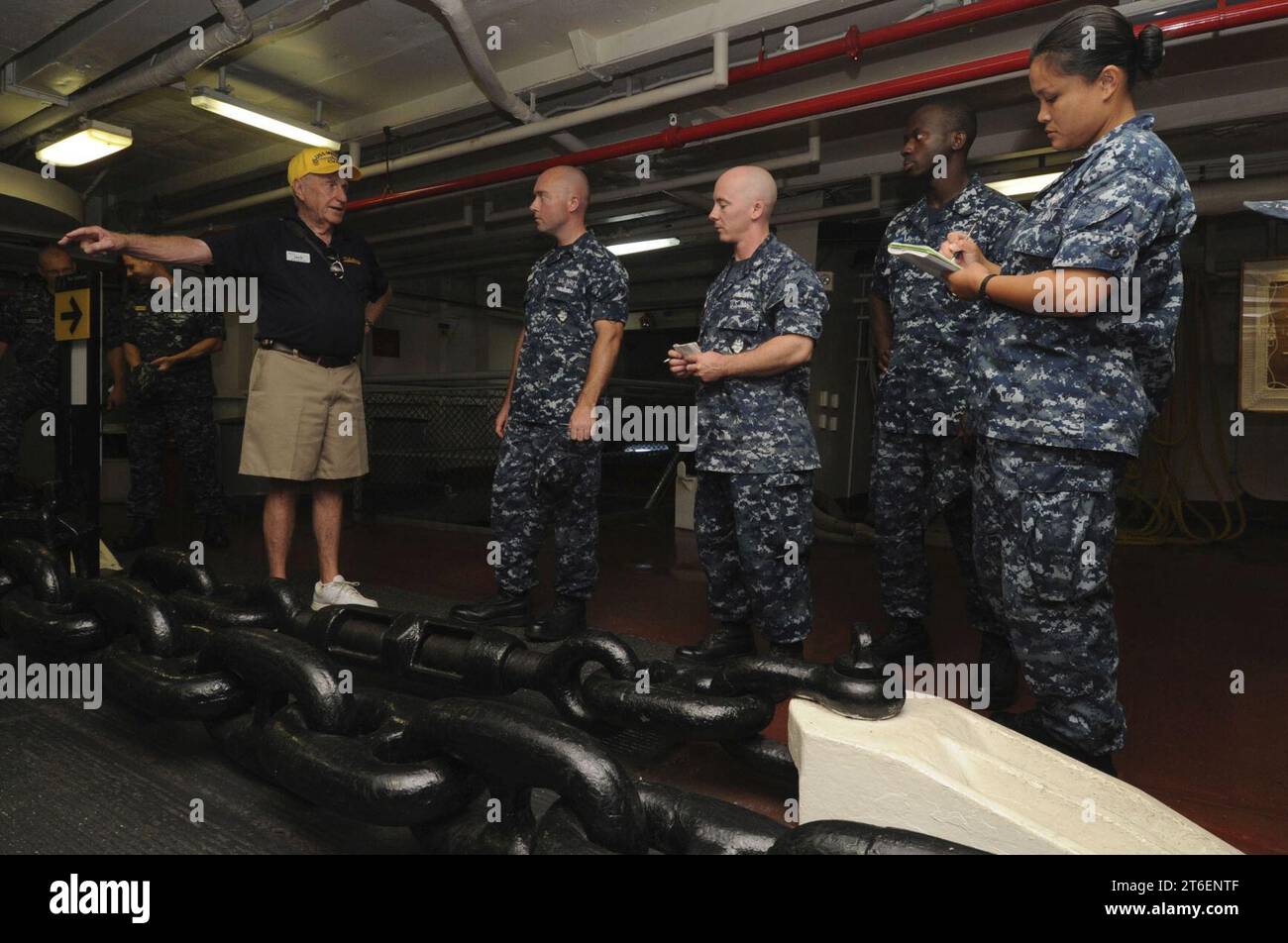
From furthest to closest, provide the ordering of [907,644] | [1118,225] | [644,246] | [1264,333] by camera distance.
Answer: [644,246]
[1264,333]
[907,644]
[1118,225]

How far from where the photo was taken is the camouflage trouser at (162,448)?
14.6 feet

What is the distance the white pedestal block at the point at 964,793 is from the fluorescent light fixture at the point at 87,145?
19.5ft

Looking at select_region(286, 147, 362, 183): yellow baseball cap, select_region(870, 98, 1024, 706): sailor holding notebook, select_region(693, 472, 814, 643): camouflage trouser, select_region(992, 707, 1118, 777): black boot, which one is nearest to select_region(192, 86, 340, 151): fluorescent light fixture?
select_region(286, 147, 362, 183): yellow baseball cap

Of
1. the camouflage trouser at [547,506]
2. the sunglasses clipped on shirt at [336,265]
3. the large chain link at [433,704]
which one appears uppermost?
the sunglasses clipped on shirt at [336,265]

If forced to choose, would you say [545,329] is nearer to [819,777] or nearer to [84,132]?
[819,777]

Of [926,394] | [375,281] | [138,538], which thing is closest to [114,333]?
[138,538]

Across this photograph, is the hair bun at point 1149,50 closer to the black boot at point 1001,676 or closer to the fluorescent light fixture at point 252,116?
the black boot at point 1001,676

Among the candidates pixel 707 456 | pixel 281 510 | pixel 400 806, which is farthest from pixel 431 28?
pixel 400 806

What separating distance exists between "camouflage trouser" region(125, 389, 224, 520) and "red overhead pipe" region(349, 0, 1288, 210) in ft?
7.39

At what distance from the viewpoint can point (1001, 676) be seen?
6.94 ft

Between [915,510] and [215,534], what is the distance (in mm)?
4061

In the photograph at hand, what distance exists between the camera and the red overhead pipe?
9.46 feet

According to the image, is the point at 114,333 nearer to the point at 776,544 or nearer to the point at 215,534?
the point at 215,534

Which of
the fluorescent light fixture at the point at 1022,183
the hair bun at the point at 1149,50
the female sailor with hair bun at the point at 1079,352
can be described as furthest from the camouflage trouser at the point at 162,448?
the fluorescent light fixture at the point at 1022,183
